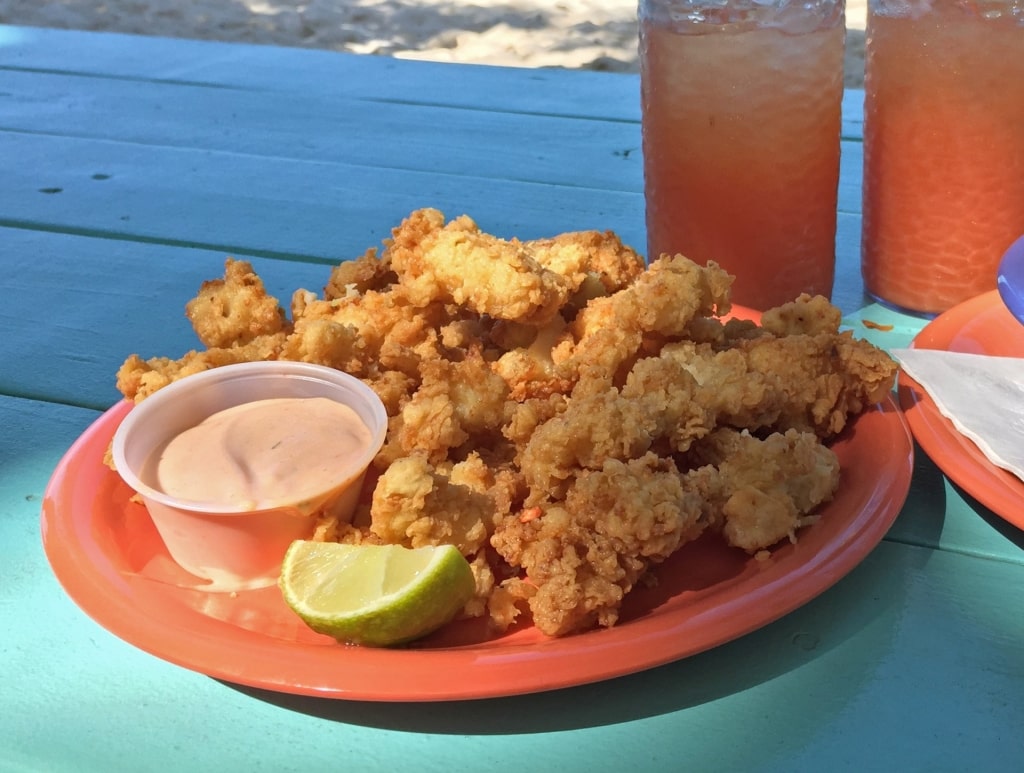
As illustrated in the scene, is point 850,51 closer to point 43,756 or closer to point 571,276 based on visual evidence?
point 571,276

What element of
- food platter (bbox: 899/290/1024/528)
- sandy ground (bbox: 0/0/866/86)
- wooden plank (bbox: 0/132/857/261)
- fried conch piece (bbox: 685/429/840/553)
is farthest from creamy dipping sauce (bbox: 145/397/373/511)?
sandy ground (bbox: 0/0/866/86)

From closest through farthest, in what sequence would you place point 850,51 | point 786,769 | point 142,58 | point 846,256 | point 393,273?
point 786,769 < point 393,273 < point 846,256 < point 142,58 < point 850,51

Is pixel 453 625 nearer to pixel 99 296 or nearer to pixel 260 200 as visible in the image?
pixel 99 296

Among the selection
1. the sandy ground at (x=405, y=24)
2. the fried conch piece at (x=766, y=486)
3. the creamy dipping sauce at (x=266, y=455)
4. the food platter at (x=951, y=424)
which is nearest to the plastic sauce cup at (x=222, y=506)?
the creamy dipping sauce at (x=266, y=455)

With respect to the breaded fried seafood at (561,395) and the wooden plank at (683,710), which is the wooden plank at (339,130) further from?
the wooden plank at (683,710)

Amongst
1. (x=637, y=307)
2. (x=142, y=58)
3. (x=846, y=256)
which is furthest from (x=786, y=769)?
(x=142, y=58)

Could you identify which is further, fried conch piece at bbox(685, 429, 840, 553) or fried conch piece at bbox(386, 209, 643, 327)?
fried conch piece at bbox(386, 209, 643, 327)

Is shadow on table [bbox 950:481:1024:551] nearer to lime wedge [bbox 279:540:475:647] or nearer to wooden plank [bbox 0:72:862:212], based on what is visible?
lime wedge [bbox 279:540:475:647]
